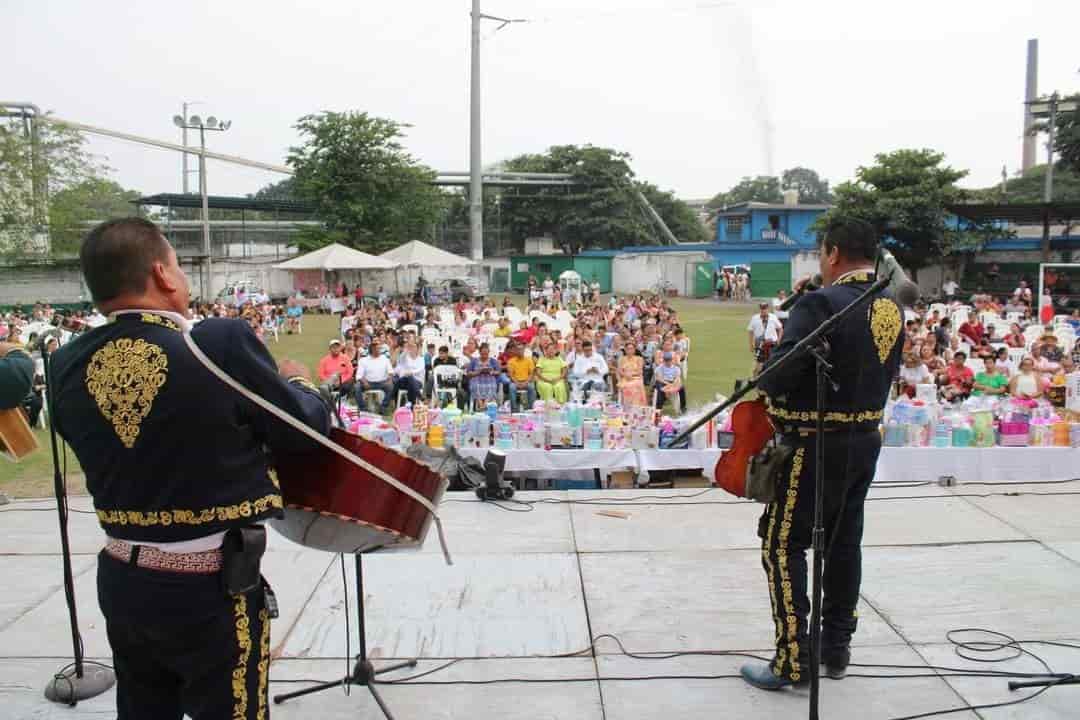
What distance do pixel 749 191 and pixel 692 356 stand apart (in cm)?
8599

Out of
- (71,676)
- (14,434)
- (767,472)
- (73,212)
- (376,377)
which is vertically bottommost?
(71,676)

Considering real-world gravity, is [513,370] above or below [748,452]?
below

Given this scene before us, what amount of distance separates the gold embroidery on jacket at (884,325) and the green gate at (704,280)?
4221 cm

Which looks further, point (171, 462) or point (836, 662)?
point (836, 662)

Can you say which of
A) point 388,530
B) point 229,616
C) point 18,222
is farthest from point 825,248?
point 18,222

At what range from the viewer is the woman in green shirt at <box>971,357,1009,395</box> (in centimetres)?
1152

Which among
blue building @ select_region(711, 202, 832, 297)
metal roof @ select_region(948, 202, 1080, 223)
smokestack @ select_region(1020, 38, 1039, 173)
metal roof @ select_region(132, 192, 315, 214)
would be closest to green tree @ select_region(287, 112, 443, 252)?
metal roof @ select_region(132, 192, 315, 214)

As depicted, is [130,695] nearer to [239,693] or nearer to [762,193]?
[239,693]

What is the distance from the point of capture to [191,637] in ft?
7.45

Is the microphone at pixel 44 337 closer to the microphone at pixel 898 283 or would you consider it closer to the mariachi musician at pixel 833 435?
the mariachi musician at pixel 833 435

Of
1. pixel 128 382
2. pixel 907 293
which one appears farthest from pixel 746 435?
pixel 128 382

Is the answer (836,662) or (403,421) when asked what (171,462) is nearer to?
(836,662)

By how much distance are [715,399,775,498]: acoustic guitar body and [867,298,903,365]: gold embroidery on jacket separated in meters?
0.50

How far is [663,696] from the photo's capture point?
12.5 ft
